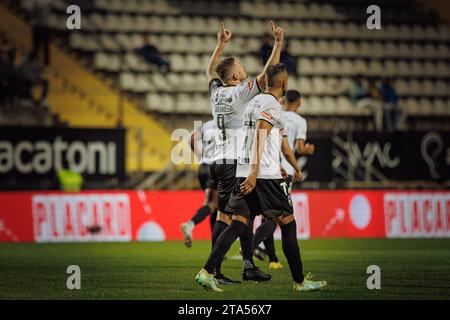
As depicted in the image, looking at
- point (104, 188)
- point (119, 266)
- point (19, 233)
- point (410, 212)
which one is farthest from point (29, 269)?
point (410, 212)

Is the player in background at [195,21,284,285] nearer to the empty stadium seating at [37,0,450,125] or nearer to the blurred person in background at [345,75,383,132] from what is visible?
the empty stadium seating at [37,0,450,125]

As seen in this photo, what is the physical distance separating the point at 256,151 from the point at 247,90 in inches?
32.1

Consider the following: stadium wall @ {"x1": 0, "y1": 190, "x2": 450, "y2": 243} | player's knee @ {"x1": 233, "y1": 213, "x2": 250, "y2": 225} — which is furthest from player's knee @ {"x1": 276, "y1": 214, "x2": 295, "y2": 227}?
stadium wall @ {"x1": 0, "y1": 190, "x2": 450, "y2": 243}

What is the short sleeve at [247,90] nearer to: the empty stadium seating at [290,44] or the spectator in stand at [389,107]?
the spectator in stand at [389,107]

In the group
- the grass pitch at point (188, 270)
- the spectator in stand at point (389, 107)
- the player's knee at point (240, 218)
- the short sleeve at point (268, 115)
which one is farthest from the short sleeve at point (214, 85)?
the spectator in stand at point (389, 107)

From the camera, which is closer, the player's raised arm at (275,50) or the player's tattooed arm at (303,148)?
the player's raised arm at (275,50)

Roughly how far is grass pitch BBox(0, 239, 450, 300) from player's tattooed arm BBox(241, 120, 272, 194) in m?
1.02

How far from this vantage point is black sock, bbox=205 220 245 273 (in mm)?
9352

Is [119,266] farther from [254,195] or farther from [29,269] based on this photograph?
[254,195]

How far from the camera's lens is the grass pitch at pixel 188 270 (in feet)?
31.3

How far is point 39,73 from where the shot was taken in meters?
22.8

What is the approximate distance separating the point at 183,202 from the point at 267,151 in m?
10.3

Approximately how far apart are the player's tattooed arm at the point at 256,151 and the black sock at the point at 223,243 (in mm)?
370
